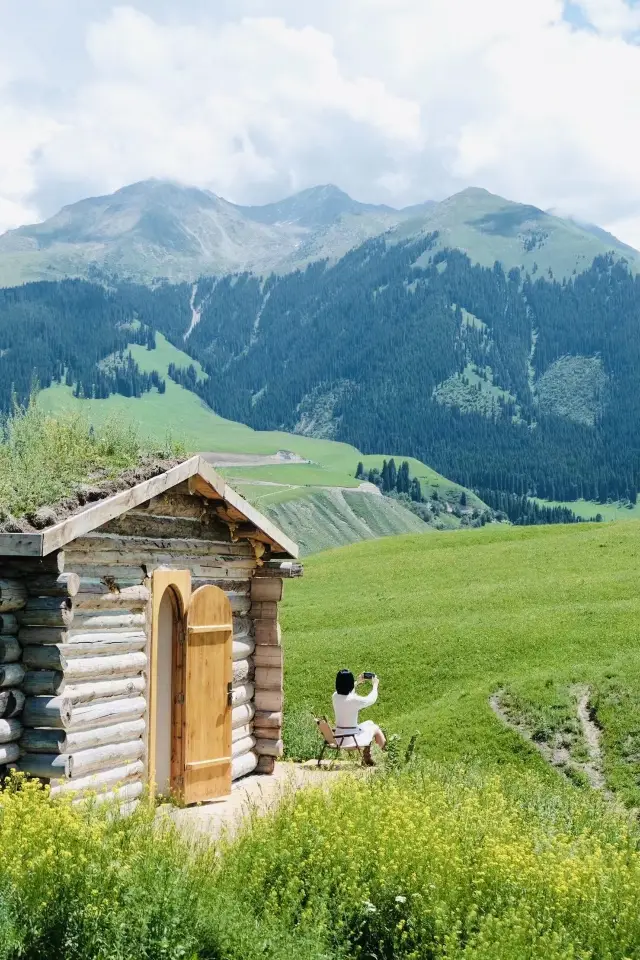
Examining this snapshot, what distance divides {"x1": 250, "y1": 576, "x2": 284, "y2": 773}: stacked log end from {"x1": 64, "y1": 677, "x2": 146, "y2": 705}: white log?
4.21 m

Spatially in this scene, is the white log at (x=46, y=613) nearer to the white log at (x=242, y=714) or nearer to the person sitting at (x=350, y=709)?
the white log at (x=242, y=714)

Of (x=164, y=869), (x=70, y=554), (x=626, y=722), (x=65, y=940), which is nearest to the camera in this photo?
(x=65, y=940)

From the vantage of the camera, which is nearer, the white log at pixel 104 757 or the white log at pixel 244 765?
the white log at pixel 104 757

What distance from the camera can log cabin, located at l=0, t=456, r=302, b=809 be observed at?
13453 millimetres

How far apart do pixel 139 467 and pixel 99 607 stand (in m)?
2.21

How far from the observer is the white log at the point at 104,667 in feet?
46.2

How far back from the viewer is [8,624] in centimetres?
1335

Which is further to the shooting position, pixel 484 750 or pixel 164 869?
pixel 484 750

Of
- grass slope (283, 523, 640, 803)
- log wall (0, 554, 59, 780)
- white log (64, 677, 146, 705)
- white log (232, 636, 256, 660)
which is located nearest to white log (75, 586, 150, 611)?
log wall (0, 554, 59, 780)

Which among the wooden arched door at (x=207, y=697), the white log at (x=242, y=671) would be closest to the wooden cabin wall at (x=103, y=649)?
the wooden arched door at (x=207, y=697)

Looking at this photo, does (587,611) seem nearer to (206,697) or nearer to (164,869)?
(206,697)

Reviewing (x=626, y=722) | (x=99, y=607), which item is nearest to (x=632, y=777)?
(x=626, y=722)

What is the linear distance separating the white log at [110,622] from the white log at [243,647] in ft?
10.8

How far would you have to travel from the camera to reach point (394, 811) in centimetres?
1152
